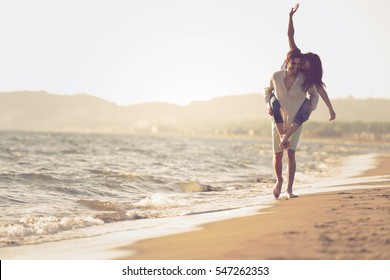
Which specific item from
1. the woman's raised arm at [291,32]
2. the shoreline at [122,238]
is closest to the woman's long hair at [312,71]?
the woman's raised arm at [291,32]

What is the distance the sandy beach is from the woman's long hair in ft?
6.20

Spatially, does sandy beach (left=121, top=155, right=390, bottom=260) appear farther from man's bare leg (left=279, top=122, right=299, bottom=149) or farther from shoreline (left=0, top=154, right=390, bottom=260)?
man's bare leg (left=279, top=122, right=299, bottom=149)

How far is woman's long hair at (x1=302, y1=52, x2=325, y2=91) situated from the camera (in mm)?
7508

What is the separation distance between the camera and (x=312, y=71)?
753cm

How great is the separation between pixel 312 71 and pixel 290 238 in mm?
3508

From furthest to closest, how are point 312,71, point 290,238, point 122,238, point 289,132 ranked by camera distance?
1. point 289,132
2. point 312,71
3. point 122,238
4. point 290,238

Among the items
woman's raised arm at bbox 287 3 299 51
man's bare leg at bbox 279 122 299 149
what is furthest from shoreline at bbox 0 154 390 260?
woman's raised arm at bbox 287 3 299 51

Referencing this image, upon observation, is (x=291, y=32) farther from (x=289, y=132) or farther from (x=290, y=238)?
(x=290, y=238)

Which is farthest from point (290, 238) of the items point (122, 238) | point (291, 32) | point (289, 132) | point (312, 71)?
point (291, 32)

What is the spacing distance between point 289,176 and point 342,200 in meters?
1.04

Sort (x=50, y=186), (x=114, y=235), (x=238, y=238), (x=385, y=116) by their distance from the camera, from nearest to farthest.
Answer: (x=238, y=238), (x=114, y=235), (x=50, y=186), (x=385, y=116)
